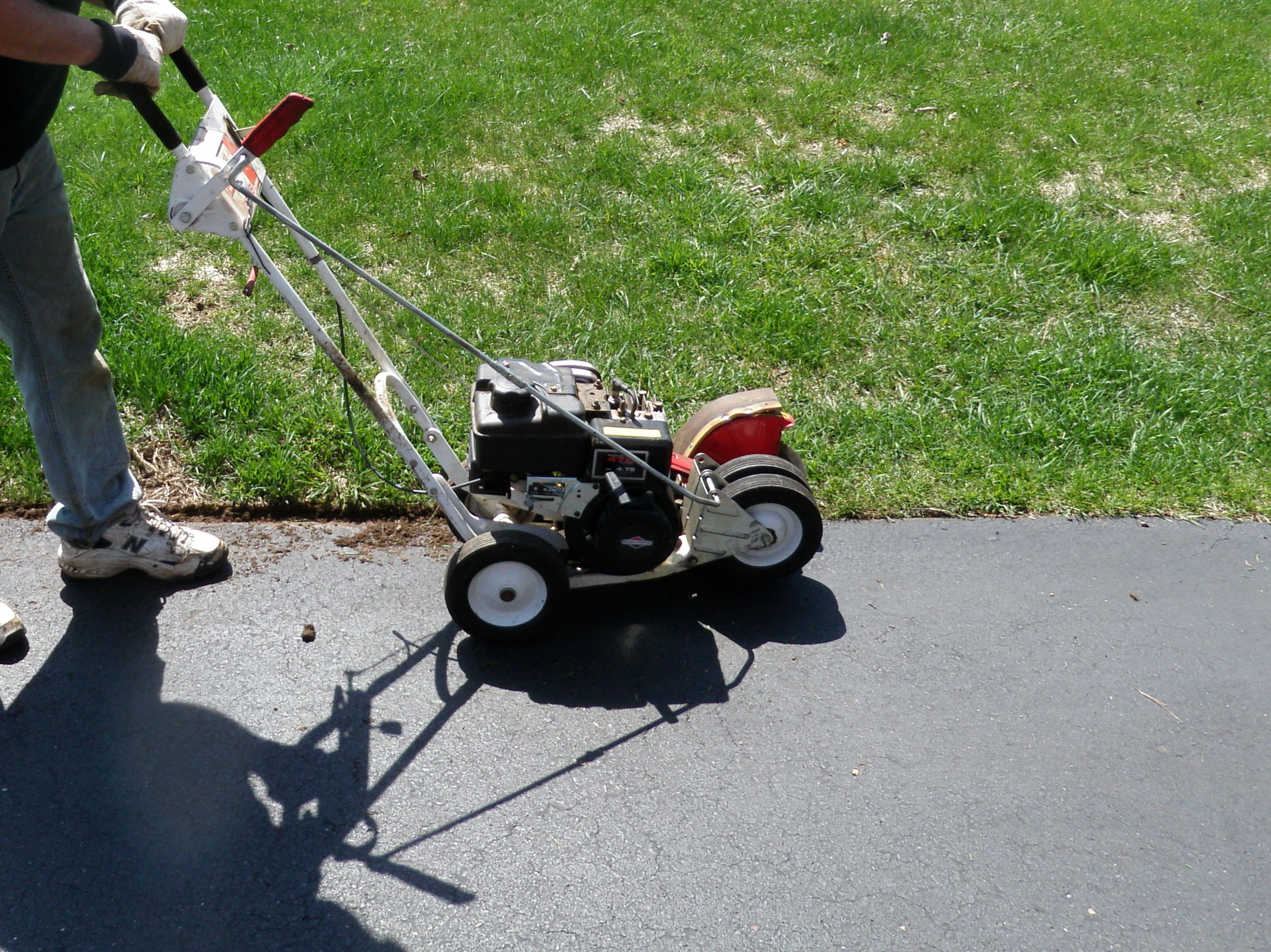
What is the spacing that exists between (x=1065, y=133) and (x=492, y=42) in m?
3.74

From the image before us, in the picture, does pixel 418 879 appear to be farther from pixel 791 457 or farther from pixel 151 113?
pixel 151 113

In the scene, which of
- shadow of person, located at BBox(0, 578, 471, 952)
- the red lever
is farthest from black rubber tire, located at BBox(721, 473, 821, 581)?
the red lever

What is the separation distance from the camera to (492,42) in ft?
22.9

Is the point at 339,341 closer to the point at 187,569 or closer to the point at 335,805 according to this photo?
the point at 187,569

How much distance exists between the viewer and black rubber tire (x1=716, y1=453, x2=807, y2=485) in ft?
10.6

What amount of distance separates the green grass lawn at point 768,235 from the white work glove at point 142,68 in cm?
148

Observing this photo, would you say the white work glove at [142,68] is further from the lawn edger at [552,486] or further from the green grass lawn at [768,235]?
the green grass lawn at [768,235]

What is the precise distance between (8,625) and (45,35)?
62.2 inches

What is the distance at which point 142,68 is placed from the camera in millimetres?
2447

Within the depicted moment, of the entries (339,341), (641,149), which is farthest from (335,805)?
(641,149)

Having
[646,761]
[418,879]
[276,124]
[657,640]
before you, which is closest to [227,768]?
[418,879]

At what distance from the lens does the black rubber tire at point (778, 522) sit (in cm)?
313

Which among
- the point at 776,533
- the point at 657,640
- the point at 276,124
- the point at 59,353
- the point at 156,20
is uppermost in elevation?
the point at 156,20

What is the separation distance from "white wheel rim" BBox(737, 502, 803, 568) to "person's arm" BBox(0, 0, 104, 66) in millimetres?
2073
